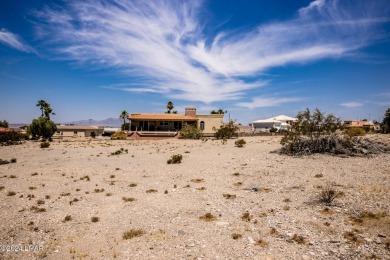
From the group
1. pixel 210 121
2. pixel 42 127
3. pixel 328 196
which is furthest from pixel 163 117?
pixel 328 196

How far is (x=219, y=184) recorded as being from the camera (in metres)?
15.8

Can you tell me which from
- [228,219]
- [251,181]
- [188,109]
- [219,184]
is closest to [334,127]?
[251,181]

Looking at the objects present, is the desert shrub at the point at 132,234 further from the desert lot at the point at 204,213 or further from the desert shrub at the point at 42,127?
the desert shrub at the point at 42,127

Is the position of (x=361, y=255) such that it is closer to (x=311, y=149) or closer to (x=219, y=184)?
(x=219, y=184)

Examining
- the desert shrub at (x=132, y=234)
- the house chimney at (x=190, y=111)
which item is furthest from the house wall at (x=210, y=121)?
the desert shrub at (x=132, y=234)

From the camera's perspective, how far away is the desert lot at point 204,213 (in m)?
8.10

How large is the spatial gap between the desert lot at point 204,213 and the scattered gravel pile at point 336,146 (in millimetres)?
2630

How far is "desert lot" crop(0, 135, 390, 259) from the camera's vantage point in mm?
8102

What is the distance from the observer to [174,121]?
57.2m

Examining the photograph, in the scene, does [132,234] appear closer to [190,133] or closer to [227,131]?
[227,131]

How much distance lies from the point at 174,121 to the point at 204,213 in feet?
153

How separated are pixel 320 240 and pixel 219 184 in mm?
8008

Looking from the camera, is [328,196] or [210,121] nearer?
[328,196]

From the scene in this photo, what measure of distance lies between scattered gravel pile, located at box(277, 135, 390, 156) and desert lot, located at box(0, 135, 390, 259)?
2.63m
